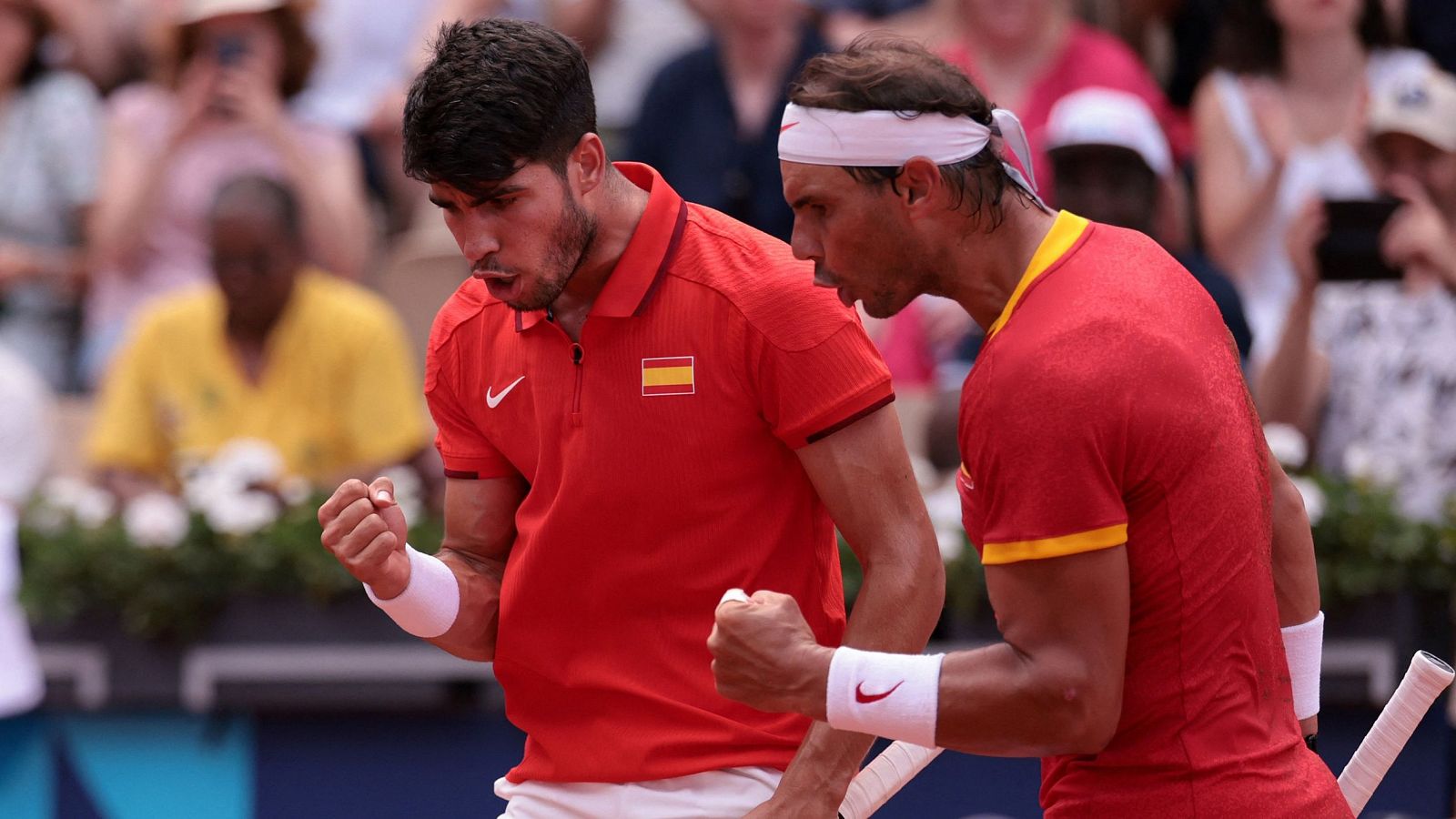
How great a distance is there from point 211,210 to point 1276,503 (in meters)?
4.26

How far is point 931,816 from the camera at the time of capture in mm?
5445

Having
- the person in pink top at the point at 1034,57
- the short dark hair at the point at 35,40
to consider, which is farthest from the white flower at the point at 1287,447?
the short dark hair at the point at 35,40

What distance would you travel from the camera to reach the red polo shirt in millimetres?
3121

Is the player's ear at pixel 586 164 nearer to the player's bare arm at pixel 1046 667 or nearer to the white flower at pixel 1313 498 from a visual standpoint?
the player's bare arm at pixel 1046 667

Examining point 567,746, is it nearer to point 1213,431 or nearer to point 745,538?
point 745,538

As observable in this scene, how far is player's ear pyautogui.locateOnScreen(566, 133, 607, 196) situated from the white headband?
0.49m

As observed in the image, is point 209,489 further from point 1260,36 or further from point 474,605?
point 1260,36

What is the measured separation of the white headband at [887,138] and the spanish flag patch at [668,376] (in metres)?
0.50

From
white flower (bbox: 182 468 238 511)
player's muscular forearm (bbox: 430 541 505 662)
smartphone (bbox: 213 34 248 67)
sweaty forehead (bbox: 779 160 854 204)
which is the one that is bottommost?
white flower (bbox: 182 468 238 511)

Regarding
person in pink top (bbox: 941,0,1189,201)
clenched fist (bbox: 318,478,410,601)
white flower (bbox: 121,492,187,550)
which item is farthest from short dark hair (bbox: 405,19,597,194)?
person in pink top (bbox: 941,0,1189,201)

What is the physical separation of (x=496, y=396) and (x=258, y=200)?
325 centimetres

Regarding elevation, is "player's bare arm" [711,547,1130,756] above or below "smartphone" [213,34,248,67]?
above

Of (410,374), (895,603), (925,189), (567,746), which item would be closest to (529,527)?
(567,746)

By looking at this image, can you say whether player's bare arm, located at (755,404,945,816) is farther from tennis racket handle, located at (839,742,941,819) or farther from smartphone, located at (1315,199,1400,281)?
smartphone, located at (1315,199,1400,281)
